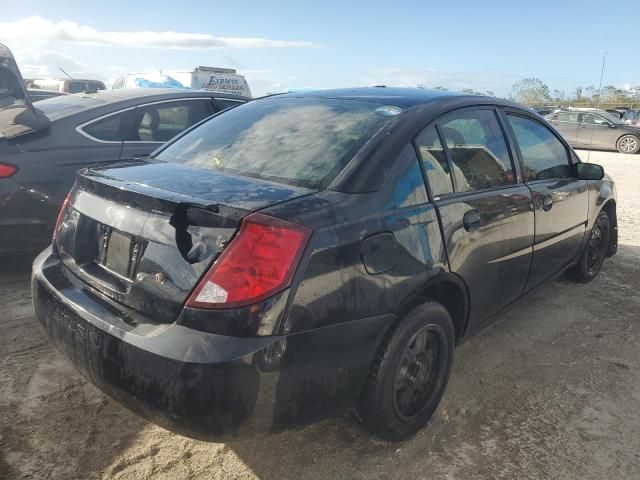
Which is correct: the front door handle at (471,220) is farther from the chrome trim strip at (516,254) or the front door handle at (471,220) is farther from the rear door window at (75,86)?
the rear door window at (75,86)

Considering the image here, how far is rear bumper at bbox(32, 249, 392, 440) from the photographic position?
5.65 feet

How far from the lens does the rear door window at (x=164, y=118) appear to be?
463 cm

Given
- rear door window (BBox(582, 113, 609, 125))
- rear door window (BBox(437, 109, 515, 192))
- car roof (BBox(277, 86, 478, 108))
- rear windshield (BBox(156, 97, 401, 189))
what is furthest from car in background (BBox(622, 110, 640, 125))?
rear windshield (BBox(156, 97, 401, 189))

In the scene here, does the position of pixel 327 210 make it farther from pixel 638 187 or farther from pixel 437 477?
pixel 638 187

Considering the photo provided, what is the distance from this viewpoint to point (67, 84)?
17.8m

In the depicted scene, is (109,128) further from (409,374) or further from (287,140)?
(409,374)

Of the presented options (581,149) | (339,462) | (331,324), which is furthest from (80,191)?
(581,149)


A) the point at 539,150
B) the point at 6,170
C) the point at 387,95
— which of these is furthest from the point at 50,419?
the point at 539,150

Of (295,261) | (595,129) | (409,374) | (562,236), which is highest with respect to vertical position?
(295,261)

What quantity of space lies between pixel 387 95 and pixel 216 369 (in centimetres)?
185

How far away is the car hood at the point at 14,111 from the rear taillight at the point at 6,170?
0.79ft

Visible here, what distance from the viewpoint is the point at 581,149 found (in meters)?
18.3

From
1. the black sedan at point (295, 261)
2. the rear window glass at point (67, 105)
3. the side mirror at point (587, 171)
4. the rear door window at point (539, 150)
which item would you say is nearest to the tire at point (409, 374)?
the black sedan at point (295, 261)

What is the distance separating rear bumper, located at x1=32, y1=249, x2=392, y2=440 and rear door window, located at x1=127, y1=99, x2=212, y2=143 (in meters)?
2.86
